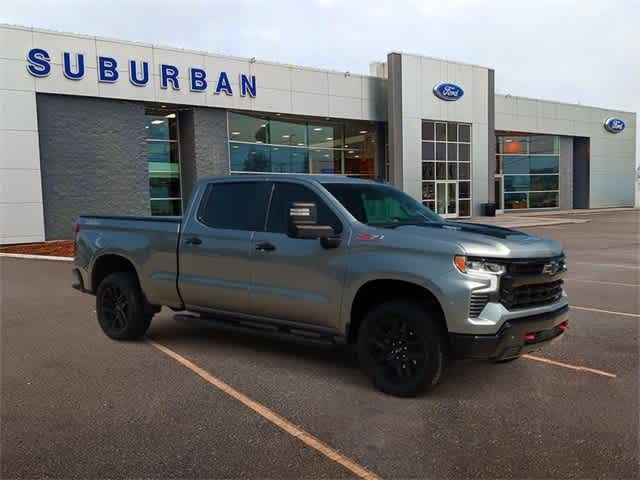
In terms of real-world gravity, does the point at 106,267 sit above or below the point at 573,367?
above

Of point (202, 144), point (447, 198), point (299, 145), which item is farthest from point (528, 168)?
point (202, 144)

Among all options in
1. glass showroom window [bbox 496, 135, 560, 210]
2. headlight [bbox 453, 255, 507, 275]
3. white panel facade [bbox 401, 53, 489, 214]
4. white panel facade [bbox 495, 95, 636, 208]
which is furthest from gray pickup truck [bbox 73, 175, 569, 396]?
glass showroom window [bbox 496, 135, 560, 210]

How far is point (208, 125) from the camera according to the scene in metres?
25.5

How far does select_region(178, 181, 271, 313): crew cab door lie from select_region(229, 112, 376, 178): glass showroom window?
21.1m

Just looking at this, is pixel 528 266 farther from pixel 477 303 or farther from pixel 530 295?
pixel 477 303

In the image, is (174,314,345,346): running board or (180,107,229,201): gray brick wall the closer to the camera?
(174,314,345,346): running board

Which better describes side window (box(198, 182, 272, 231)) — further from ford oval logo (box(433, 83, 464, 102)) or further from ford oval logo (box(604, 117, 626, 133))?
ford oval logo (box(604, 117, 626, 133))

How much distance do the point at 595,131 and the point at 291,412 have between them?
48384 mm

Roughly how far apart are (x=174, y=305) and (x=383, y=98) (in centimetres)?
2748

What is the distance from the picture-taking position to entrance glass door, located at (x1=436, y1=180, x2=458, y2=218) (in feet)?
109

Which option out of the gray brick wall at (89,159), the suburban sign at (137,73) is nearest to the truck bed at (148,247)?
the gray brick wall at (89,159)

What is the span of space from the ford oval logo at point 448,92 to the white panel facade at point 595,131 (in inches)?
223

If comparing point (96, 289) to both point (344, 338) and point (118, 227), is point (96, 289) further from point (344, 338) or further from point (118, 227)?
point (344, 338)

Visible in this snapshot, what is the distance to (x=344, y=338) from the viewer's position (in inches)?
193
